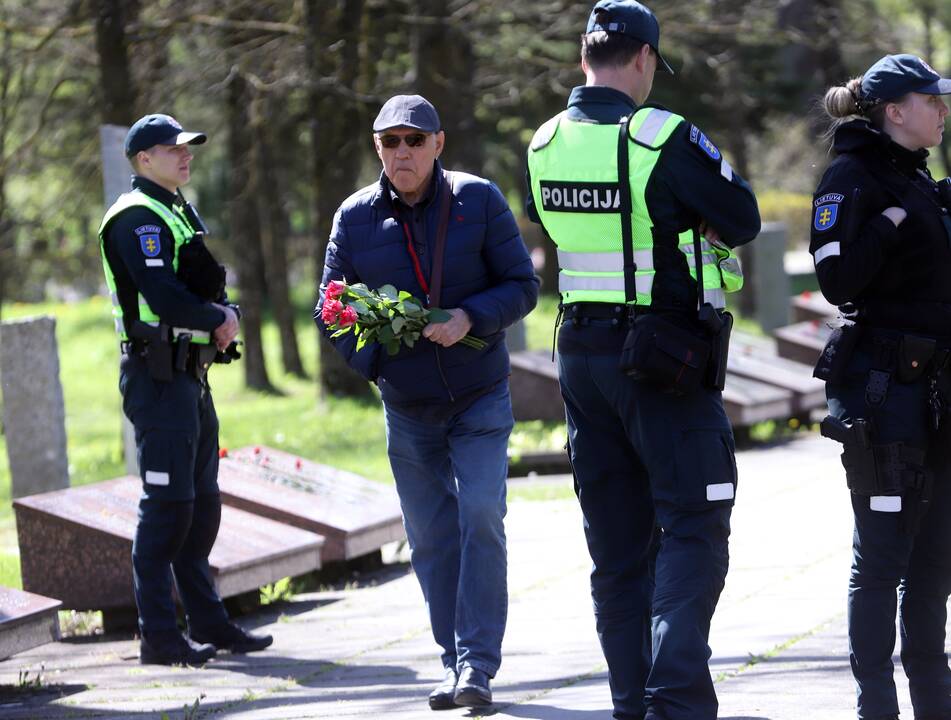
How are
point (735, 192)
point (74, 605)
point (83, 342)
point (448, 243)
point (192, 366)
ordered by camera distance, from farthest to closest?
point (83, 342) → point (74, 605) → point (192, 366) → point (448, 243) → point (735, 192)

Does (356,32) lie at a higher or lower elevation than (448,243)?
higher

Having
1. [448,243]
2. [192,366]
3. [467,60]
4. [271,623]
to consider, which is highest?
[467,60]

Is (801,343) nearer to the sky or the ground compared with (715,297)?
nearer to the ground

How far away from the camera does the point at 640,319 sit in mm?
4277

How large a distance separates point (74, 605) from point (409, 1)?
1025 cm

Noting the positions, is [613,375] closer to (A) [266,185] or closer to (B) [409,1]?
(B) [409,1]

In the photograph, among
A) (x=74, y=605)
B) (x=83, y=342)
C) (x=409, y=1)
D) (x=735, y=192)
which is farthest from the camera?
(x=83, y=342)

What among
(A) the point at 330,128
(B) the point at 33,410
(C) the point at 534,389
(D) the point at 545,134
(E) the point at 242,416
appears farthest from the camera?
(E) the point at 242,416

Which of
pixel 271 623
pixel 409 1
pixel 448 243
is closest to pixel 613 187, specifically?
pixel 448 243

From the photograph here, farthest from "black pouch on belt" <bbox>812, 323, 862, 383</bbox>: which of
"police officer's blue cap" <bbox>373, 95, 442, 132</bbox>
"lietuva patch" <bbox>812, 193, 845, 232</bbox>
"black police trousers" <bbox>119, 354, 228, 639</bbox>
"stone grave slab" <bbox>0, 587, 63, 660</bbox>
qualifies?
"stone grave slab" <bbox>0, 587, 63, 660</bbox>

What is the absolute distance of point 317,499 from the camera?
840cm

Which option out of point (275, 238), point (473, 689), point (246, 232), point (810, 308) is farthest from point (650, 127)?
point (246, 232)

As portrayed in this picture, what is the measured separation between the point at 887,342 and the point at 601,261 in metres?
0.86

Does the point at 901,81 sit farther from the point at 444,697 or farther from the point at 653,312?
the point at 444,697
